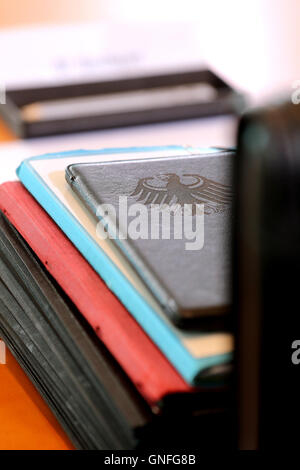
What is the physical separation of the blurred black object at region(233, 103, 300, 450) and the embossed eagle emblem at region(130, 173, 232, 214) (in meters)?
0.12

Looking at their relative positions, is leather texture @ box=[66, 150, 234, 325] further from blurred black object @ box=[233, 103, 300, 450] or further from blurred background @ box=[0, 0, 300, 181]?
blurred background @ box=[0, 0, 300, 181]

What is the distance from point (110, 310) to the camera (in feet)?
1.21

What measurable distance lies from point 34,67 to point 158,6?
1.62ft

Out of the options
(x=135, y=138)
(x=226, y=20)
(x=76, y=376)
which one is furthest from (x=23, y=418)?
(x=226, y=20)

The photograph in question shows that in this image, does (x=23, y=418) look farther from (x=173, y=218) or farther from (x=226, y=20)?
(x=226, y=20)

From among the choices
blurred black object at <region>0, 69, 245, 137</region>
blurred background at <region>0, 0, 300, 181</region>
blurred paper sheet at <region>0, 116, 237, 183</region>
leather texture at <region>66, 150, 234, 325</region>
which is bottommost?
leather texture at <region>66, 150, 234, 325</region>

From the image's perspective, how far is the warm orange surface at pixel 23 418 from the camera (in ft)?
1.33

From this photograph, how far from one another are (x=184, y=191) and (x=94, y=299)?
0.08 m

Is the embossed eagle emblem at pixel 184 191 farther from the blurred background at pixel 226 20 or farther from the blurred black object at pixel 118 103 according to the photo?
the blurred background at pixel 226 20

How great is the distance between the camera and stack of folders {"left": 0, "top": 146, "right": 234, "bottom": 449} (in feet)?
1.06

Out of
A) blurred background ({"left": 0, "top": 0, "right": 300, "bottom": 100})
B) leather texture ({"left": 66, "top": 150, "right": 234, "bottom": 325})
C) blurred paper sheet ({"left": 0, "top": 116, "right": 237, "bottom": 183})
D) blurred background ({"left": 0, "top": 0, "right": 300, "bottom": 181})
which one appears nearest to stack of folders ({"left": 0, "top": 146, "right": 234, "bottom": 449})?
leather texture ({"left": 66, "top": 150, "right": 234, "bottom": 325})

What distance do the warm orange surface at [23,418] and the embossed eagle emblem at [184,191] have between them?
0.12m

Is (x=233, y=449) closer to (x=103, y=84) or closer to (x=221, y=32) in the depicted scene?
(x=103, y=84)

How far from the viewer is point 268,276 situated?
28 centimetres
